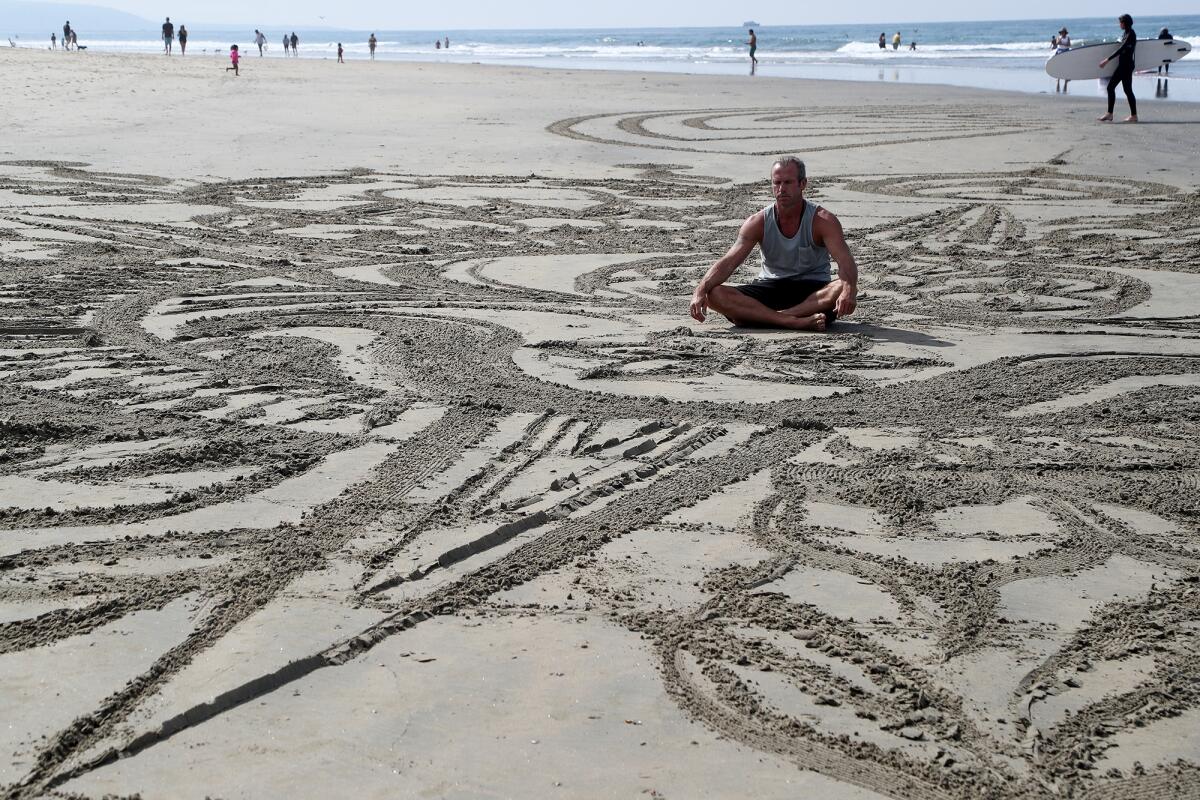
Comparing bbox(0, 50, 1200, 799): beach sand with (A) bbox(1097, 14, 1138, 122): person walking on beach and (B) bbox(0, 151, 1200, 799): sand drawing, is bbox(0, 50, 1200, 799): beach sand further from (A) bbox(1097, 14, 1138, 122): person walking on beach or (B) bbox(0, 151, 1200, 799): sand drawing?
(A) bbox(1097, 14, 1138, 122): person walking on beach

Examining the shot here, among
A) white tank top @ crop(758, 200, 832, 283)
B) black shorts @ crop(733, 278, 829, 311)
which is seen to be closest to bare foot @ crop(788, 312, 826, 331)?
black shorts @ crop(733, 278, 829, 311)

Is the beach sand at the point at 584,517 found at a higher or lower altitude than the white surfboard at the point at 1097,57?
lower

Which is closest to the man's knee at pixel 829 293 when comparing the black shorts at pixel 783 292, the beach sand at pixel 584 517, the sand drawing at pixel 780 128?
the black shorts at pixel 783 292

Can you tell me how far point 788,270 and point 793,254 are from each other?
0.10m

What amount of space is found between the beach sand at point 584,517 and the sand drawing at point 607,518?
2 cm

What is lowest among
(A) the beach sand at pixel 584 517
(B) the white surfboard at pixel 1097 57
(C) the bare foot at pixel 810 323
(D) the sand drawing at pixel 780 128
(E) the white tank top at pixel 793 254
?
(A) the beach sand at pixel 584 517

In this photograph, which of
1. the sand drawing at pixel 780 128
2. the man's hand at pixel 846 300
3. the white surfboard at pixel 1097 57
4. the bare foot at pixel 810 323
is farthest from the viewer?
the white surfboard at pixel 1097 57

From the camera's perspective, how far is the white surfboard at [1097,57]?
979 inches

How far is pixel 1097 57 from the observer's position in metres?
25.1

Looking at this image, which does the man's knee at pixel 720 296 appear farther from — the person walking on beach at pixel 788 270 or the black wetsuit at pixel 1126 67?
the black wetsuit at pixel 1126 67

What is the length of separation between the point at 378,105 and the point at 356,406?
2178 centimetres

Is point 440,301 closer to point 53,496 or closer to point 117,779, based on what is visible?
point 53,496

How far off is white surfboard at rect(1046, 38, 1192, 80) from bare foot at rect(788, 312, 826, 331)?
64.9 feet

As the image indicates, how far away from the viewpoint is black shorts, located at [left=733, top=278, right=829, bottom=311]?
23.9 feet
